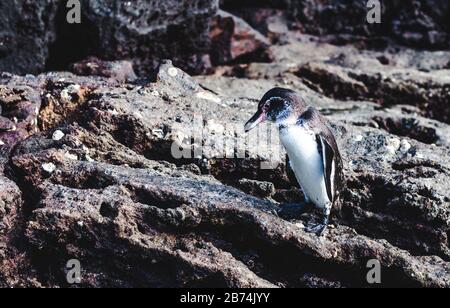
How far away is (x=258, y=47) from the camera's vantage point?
31.2 ft

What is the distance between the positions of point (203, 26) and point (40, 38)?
1786mm

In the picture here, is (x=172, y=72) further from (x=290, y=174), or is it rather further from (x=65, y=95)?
(x=290, y=174)

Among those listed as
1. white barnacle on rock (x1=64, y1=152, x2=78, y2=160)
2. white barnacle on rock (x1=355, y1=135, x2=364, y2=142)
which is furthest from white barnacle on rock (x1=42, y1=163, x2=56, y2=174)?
white barnacle on rock (x1=355, y1=135, x2=364, y2=142)

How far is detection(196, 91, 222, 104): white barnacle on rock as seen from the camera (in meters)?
6.94

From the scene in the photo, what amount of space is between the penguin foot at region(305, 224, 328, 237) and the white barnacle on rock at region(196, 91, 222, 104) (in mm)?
1977

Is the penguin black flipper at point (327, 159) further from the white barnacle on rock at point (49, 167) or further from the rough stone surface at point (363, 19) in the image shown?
the rough stone surface at point (363, 19)

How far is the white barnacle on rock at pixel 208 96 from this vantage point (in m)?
6.94

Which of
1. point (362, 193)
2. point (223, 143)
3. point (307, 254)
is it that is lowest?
point (307, 254)

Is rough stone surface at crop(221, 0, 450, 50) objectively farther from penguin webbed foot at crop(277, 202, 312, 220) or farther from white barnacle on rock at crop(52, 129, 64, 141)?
penguin webbed foot at crop(277, 202, 312, 220)

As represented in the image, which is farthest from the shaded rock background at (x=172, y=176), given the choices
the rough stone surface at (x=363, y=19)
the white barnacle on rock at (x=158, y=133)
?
the rough stone surface at (x=363, y=19)
